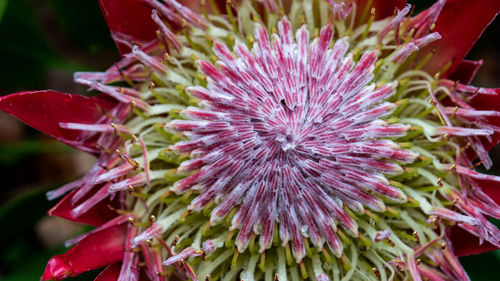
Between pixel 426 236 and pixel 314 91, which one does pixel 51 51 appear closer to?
pixel 314 91

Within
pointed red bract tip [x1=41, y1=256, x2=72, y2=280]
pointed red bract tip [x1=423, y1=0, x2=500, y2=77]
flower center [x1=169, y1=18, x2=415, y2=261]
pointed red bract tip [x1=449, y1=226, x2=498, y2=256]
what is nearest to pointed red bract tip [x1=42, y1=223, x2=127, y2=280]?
pointed red bract tip [x1=41, y1=256, x2=72, y2=280]

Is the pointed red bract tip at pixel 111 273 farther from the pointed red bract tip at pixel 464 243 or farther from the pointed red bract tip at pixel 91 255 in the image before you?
the pointed red bract tip at pixel 464 243

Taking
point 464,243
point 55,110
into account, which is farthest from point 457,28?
point 55,110

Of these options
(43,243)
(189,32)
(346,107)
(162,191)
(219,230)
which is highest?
(189,32)

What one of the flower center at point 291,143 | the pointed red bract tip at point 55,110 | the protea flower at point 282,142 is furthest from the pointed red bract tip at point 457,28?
the pointed red bract tip at point 55,110

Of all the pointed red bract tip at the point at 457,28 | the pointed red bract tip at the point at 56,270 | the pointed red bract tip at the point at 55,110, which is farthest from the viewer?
the pointed red bract tip at the point at 457,28

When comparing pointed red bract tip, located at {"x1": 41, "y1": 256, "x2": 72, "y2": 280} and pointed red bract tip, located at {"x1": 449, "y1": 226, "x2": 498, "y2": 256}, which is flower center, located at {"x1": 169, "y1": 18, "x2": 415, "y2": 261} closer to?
pointed red bract tip, located at {"x1": 449, "y1": 226, "x2": 498, "y2": 256}

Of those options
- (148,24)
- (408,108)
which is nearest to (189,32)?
(148,24)
